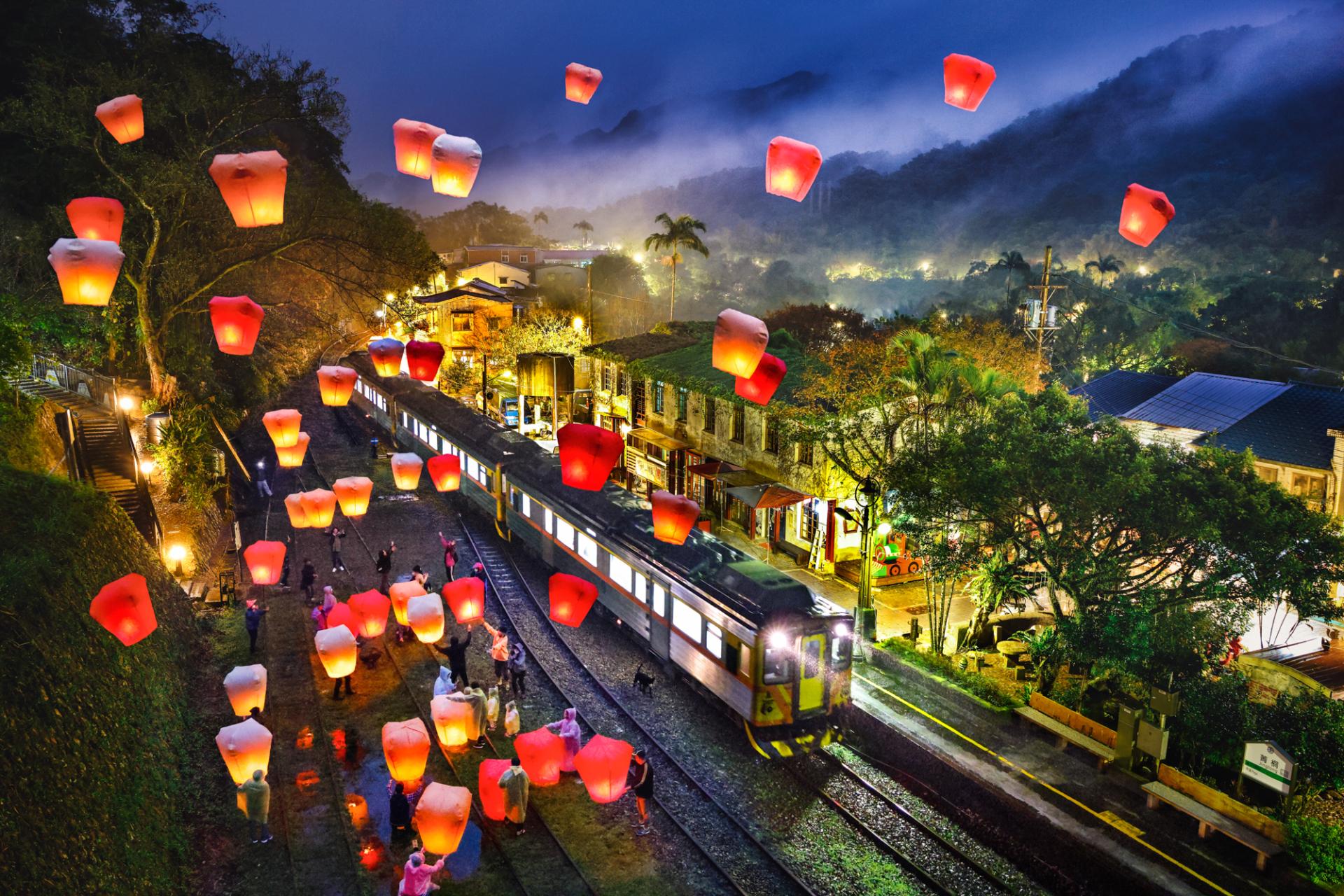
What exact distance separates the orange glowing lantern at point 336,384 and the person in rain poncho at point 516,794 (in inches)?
363

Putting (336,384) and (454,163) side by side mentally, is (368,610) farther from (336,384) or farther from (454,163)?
(454,163)

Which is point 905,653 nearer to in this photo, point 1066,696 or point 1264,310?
point 1066,696

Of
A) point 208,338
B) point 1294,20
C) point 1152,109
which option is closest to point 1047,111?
point 1152,109

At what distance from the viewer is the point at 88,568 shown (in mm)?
14062

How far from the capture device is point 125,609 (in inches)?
488

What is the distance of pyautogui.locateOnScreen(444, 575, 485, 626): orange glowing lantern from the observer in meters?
16.5

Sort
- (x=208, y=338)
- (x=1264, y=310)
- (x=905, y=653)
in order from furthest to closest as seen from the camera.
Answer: (x=1264, y=310) < (x=208, y=338) < (x=905, y=653)

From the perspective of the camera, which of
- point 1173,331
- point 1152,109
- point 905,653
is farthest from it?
point 1152,109

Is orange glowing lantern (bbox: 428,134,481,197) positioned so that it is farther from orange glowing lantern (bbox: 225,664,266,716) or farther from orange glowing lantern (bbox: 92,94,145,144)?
orange glowing lantern (bbox: 225,664,266,716)

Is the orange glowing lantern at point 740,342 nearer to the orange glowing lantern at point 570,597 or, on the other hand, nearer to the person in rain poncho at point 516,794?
the orange glowing lantern at point 570,597

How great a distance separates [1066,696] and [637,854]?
8178mm

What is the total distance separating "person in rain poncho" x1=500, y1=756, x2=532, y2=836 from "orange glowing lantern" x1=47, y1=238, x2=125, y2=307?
27.6ft

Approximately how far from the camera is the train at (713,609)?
14406mm

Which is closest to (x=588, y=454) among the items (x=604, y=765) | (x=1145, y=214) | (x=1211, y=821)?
(x=604, y=765)
